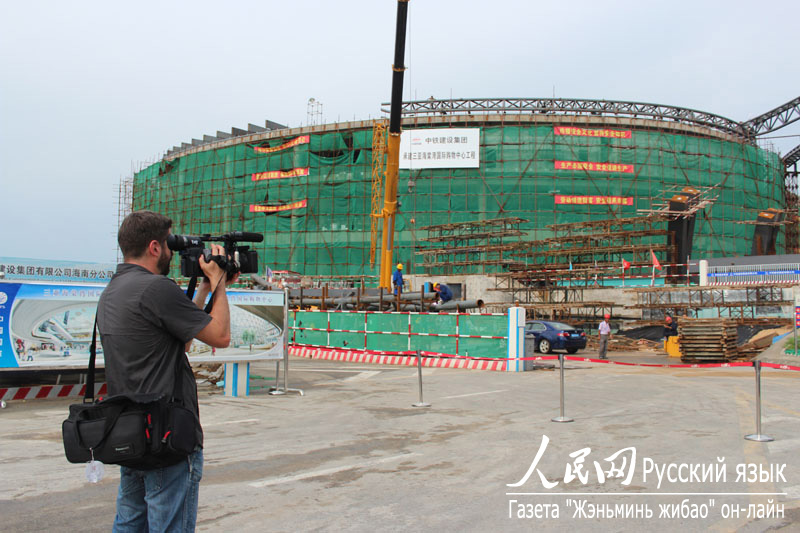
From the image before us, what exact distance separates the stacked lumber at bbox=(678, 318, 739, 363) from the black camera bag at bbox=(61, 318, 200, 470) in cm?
2284

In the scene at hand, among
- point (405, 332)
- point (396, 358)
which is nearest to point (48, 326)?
point (396, 358)

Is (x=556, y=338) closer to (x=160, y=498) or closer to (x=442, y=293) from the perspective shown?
(x=442, y=293)

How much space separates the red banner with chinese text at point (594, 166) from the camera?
48906 millimetres

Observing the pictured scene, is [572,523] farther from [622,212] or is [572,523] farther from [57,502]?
[622,212]

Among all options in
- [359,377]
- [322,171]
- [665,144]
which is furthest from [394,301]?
[665,144]

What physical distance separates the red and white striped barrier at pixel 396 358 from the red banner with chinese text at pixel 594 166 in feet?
99.5

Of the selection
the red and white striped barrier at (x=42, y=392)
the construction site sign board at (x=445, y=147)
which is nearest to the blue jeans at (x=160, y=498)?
the red and white striped barrier at (x=42, y=392)

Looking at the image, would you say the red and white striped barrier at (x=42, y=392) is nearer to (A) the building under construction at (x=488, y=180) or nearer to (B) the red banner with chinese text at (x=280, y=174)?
(A) the building under construction at (x=488, y=180)

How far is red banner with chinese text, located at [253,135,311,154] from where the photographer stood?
173 ft

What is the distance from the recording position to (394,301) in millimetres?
→ 27266

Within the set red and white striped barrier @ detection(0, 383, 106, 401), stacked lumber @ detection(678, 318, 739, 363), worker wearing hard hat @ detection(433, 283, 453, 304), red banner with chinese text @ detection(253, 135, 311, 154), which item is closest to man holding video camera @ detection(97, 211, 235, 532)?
red and white striped barrier @ detection(0, 383, 106, 401)

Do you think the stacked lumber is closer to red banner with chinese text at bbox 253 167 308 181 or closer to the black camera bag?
the black camera bag

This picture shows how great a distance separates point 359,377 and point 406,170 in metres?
34.5

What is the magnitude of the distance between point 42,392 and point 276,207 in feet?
140
